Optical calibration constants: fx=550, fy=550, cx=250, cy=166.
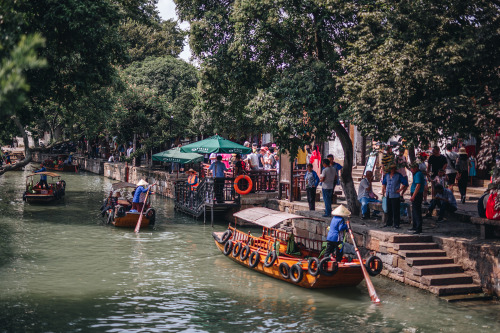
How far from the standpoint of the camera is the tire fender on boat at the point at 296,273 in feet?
43.0

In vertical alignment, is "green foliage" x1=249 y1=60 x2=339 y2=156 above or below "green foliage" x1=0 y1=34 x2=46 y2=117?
above

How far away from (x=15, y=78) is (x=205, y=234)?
1581cm

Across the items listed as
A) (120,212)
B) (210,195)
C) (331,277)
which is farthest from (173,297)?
(210,195)

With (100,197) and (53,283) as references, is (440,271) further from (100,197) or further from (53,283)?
(100,197)

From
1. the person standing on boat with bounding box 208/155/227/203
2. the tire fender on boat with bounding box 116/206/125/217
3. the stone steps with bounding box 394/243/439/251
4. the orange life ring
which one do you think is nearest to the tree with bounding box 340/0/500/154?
the stone steps with bounding box 394/243/439/251

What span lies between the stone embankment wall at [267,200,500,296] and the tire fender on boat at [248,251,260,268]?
2388mm

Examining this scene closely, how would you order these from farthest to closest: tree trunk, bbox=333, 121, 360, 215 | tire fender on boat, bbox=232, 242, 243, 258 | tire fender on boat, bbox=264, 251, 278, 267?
tree trunk, bbox=333, 121, 360, 215
tire fender on boat, bbox=232, 242, 243, 258
tire fender on boat, bbox=264, 251, 278, 267

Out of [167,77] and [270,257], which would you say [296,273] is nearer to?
[270,257]

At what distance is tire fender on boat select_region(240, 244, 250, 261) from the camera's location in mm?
15140

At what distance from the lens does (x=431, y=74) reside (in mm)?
12602

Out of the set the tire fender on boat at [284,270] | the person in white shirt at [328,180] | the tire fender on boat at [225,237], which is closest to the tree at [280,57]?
the person in white shirt at [328,180]

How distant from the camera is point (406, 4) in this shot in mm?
13305

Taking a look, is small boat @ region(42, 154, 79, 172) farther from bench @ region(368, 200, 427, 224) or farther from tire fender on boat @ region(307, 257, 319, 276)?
tire fender on boat @ region(307, 257, 319, 276)

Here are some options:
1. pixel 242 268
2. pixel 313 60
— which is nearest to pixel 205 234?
pixel 242 268
